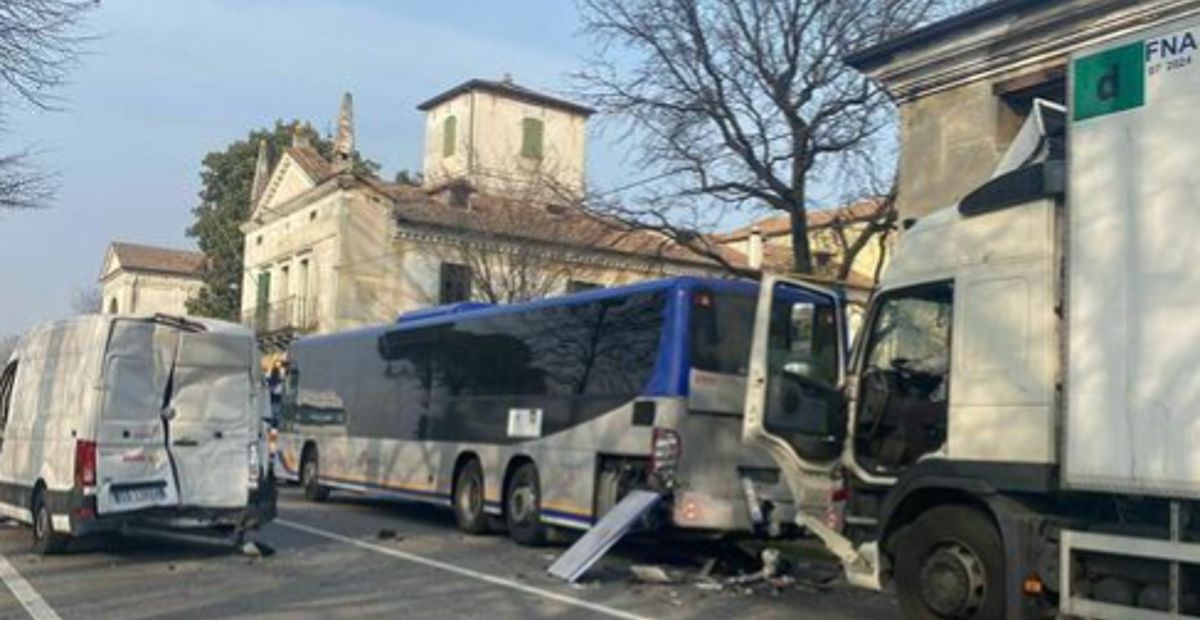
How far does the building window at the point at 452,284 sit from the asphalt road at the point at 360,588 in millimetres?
27235

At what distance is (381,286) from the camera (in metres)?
42.5

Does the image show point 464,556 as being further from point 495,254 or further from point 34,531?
point 495,254

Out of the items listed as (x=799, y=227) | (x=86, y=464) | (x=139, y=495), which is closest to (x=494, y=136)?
(x=799, y=227)

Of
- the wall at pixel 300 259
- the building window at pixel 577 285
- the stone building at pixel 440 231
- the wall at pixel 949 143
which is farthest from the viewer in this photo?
the wall at pixel 300 259

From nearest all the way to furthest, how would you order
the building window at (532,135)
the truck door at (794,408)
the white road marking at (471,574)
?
the white road marking at (471,574) < the truck door at (794,408) < the building window at (532,135)

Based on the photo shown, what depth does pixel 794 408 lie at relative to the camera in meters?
10.3

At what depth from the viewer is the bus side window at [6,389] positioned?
579 inches

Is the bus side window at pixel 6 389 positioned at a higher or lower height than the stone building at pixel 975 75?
lower

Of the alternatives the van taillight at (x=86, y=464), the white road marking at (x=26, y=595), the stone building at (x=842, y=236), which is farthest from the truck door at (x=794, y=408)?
the van taillight at (x=86, y=464)

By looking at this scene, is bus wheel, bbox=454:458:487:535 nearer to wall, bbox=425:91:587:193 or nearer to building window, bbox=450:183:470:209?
building window, bbox=450:183:470:209

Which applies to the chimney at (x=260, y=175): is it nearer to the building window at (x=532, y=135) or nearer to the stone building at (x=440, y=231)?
the stone building at (x=440, y=231)

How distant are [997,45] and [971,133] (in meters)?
1.30

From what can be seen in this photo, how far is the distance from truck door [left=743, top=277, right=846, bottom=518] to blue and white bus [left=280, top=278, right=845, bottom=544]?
7 cm

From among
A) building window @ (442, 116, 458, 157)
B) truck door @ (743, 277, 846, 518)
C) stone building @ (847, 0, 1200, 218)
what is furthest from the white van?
building window @ (442, 116, 458, 157)
